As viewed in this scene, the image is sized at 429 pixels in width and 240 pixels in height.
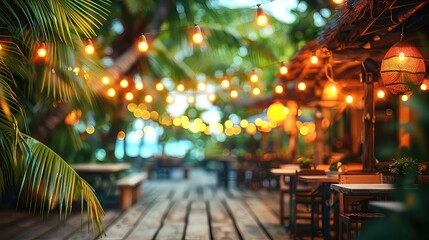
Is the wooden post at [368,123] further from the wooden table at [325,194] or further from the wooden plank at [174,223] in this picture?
the wooden plank at [174,223]

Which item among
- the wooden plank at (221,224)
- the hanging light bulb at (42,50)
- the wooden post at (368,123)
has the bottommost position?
the wooden plank at (221,224)

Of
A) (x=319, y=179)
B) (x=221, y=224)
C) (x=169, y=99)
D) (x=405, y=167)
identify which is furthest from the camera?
(x=169, y=99)

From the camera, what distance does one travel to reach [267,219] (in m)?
8.98

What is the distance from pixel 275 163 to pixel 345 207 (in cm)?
837

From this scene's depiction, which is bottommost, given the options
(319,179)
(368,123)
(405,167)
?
(319,179)

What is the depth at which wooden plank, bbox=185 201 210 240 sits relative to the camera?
733 centimetres

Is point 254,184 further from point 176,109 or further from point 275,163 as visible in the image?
point 176,109

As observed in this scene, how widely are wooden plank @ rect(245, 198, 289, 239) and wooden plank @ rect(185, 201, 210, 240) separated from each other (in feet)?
2.93

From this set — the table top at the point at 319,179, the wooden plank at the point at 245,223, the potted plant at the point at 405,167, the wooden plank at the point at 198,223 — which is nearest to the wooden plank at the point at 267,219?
the wooden plank at the point at 245,223

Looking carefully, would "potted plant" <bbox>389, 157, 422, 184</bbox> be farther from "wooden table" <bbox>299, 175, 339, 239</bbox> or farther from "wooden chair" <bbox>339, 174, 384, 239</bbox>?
"wooden table" <bbox>299, 175, 339, 239</bbox>

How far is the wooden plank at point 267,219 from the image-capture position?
7.49 meters

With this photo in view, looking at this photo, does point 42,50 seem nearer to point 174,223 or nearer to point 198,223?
point 174,223

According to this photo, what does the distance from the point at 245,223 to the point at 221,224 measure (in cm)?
38

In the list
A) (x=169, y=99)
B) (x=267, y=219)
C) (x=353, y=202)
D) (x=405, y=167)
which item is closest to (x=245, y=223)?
(x=267, y=219)
